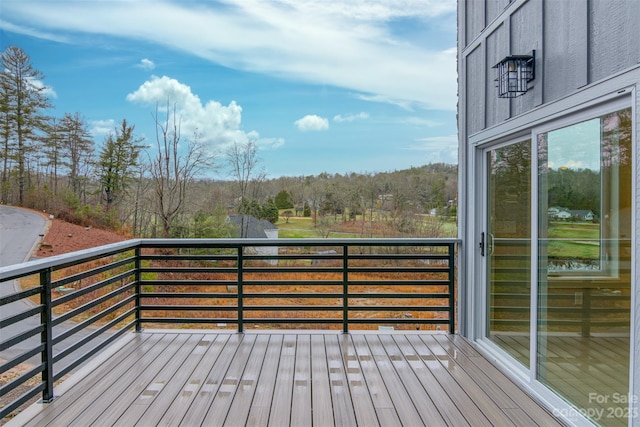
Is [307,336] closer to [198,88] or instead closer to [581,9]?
[581,9]

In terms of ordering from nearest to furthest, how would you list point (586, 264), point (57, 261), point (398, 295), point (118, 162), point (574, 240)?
point (586, 264) < point (574, 240) < point (57, 261) < point (398, 295) < point (118, 162)

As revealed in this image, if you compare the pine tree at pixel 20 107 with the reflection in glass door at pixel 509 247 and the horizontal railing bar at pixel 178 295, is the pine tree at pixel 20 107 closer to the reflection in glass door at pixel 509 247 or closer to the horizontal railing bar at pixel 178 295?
the horizontal railing bar at pixel 178 295

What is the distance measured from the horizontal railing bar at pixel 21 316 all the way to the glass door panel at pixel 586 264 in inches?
115

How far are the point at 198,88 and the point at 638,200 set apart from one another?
7571 mm

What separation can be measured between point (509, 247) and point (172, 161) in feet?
19.9

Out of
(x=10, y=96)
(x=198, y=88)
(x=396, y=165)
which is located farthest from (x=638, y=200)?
(x=10, y=96)

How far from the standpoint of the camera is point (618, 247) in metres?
1.87

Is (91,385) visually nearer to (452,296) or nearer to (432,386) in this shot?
(432,386)

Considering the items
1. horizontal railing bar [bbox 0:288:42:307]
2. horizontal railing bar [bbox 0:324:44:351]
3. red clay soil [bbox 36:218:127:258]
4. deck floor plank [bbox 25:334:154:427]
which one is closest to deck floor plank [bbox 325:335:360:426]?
deck floor plank [bbox 25:334:154:427]

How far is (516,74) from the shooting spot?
2.60 meters

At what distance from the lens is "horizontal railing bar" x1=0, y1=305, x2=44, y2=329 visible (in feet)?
6.64

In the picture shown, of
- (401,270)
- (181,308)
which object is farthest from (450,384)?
(181,308)

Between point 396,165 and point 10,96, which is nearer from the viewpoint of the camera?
point 396,165

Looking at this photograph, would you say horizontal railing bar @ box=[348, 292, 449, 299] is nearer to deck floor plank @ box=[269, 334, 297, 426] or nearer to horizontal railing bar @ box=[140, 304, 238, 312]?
deck floor plank @ box=[269, 334, 297, 426]
